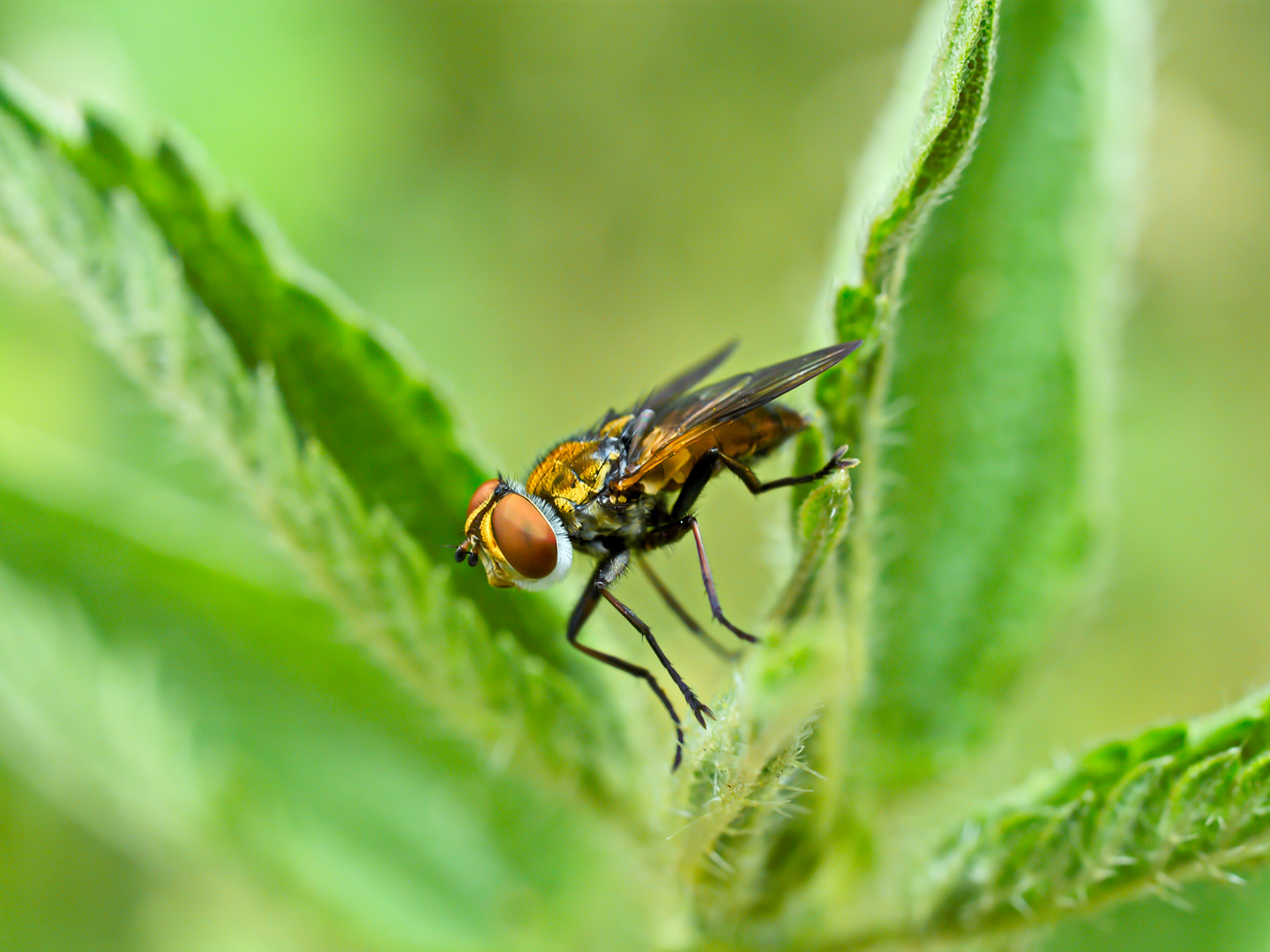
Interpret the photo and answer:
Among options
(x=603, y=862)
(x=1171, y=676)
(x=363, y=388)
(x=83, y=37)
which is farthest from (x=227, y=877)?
(x=1171, y=676)

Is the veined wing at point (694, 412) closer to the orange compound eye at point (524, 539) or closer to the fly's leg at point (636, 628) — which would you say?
the fly's leg at point (636, 628)

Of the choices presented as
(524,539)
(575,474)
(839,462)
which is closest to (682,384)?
(575,474)

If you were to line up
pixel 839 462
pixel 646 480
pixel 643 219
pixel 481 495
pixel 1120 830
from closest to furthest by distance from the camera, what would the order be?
pixel 1120 830 < pixel 839 462 < pixel 481 495 < pixel 646 480 < pixel 643 219

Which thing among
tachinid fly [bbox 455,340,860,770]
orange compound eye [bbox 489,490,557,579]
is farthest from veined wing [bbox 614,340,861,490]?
orange compound eye [bbox 489,490,557,579]

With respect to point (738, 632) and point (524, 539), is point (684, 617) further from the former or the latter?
point (524, 539)

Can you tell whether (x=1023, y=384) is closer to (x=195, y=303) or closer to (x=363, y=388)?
(x=363, y=388)

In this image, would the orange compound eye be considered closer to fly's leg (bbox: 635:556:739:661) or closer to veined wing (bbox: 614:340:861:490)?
veined wing (bbox: 614:340:861:490)
